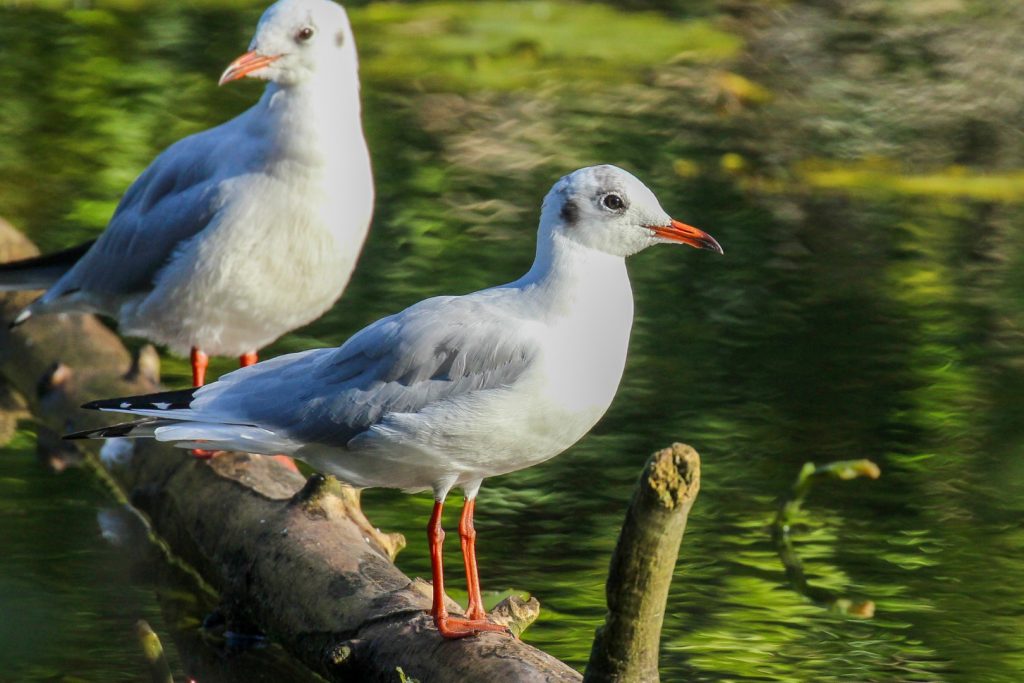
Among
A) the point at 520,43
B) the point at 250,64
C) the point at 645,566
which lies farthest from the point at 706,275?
the point at 645,566

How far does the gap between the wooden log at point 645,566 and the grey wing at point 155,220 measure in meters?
2.44

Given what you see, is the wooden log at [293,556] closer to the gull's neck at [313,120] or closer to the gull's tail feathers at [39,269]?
the gull's tail feathers at [39,269]

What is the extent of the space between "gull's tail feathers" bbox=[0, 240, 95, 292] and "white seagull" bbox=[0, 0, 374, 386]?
499 millimetres

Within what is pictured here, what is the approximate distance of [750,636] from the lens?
15.7 ft

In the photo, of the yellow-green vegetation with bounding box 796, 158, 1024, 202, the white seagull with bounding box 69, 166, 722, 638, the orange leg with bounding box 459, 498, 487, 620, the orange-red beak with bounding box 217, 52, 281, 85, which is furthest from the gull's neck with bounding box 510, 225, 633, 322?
the yellow-green vegetation with bounding box 796, 158, 1024, 202

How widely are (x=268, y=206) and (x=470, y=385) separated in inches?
55.9

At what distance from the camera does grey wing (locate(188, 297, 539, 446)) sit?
392cm

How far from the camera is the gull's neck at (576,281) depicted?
3.96m

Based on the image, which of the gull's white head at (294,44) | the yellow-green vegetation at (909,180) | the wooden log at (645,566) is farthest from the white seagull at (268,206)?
the yellow-green vegetation at (909,180)

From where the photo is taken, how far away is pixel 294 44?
5168 mm

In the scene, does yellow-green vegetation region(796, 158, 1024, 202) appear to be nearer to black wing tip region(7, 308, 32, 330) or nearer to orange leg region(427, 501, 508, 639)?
black wing tip region(7, 308, 32, 330)

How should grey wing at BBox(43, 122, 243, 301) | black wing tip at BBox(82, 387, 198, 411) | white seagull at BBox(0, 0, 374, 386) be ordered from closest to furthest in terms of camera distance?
black wing tip at BBox(82, 387, 198, 411) < white seagull at BBox(0, 0, 374, 386) < grey wing at BBox(43, 122, 243, 301)

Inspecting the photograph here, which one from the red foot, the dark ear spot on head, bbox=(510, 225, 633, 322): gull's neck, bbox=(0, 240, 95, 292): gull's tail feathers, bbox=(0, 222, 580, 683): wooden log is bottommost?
bbox=(0, 222, 580, 683): wooden log

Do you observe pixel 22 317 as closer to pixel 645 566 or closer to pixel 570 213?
pixel 570 213
